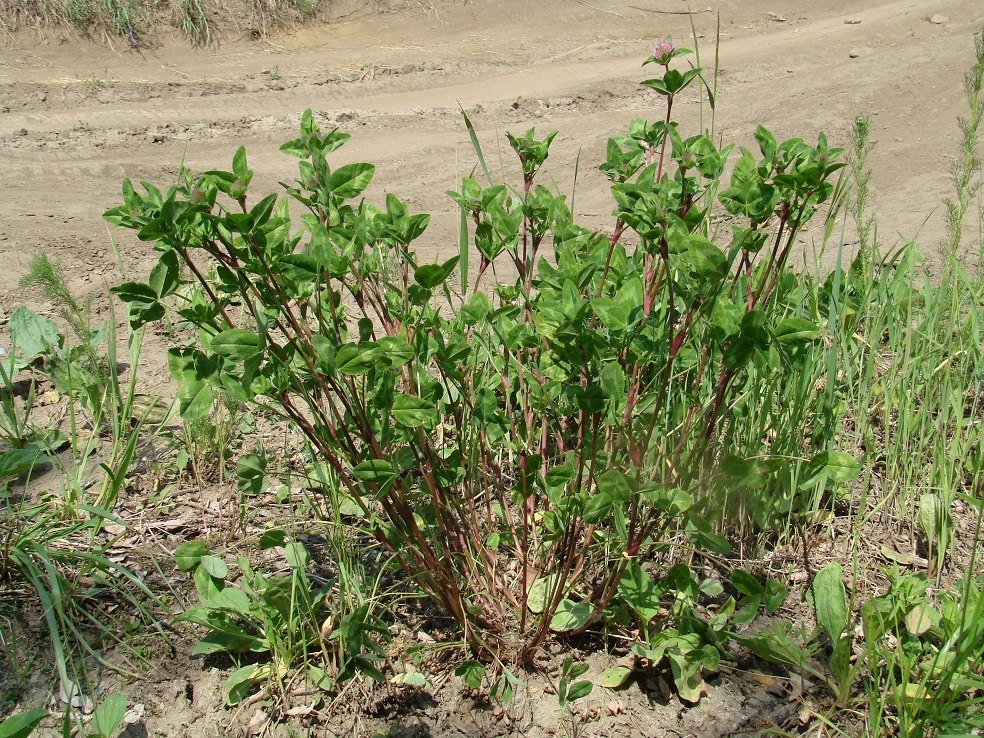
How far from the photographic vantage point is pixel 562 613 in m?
1.72

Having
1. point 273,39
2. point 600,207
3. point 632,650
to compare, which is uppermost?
point 273,39

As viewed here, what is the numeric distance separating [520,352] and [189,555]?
819 millimetres

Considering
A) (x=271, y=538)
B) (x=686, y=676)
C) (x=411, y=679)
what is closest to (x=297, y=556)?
(x=271, y=538)

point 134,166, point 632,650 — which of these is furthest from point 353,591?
point 134,166

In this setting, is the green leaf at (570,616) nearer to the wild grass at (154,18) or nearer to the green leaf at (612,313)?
the green leaf at (612,313)

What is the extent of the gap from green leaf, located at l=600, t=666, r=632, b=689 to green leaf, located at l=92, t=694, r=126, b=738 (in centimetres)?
93

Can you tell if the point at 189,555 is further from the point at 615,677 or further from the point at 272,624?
the point at 615,677

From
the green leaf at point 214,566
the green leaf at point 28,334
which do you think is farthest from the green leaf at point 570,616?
the green leaf at point 28,334

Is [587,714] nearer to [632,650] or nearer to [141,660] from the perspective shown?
[632,650]

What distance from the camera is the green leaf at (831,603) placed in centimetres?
167

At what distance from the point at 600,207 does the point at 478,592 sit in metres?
2.98

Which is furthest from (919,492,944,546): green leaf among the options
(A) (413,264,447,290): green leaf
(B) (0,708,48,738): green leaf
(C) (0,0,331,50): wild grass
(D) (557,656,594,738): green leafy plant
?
(C) (0,0,331,50): wild grass

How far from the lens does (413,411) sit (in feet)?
4.83

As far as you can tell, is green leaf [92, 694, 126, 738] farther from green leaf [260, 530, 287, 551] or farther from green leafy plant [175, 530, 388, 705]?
green leaf [260, 530, 287, 551]
